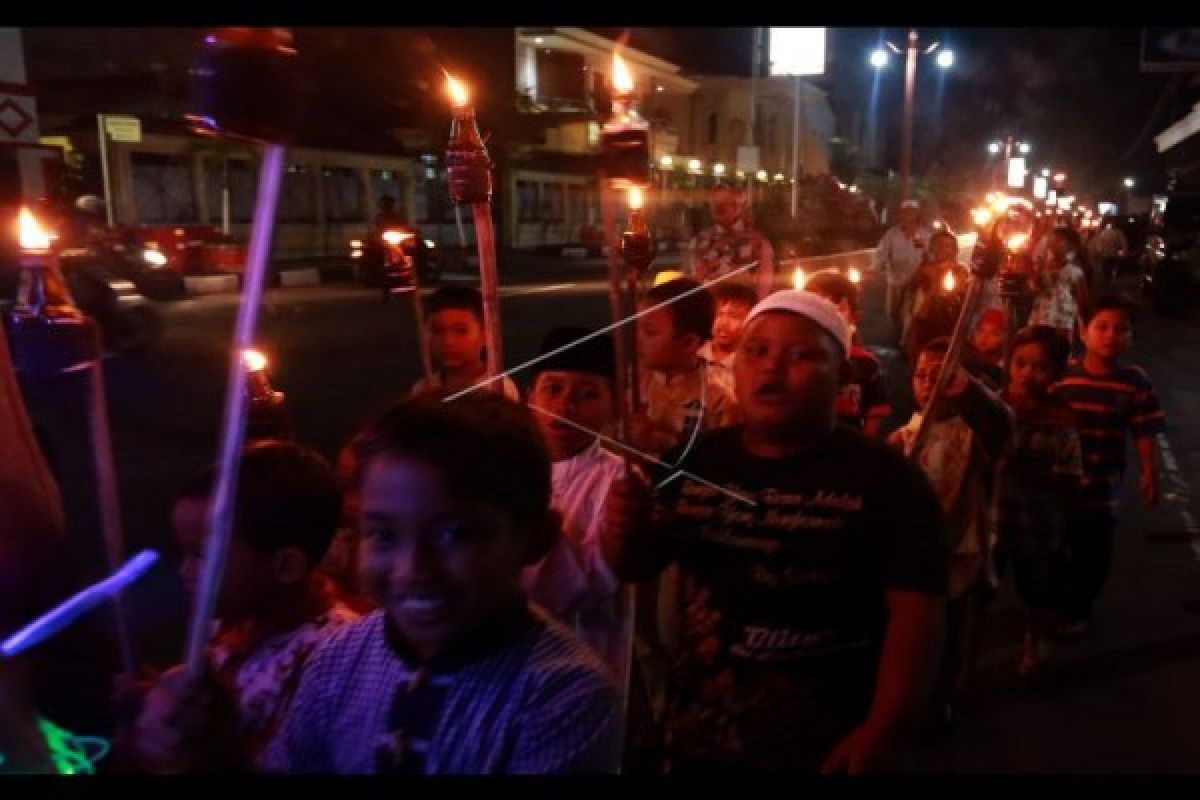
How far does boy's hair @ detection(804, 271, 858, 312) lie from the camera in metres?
4.96

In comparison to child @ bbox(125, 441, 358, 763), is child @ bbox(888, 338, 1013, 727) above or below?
below

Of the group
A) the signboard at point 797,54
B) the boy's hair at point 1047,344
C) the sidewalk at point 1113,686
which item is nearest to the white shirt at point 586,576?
the sidewalk at point 1113,686

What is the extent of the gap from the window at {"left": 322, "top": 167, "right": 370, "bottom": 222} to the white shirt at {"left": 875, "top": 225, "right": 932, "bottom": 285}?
23022 mm

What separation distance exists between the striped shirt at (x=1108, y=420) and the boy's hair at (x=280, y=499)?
3.62 metres

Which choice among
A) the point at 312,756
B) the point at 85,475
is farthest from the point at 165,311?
the point at 312,756

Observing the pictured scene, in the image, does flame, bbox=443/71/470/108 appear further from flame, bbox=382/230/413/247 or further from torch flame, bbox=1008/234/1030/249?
torch flame, bbox=1008/234/1030/249

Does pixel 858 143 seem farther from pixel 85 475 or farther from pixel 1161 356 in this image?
pixel 85 475

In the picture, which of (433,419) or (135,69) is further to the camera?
(135,69)

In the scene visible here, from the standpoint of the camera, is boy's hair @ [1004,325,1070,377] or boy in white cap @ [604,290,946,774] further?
boy's hair @ [1004,325,1070,377]

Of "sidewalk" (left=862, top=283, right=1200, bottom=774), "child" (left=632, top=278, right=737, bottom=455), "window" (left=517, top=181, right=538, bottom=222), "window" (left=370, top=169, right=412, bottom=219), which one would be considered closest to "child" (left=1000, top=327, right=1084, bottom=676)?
"sidewalk" (left=862, top=283, right=1200, bottom=774)

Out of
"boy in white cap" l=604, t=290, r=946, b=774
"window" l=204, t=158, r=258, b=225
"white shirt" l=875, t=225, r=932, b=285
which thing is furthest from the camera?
"window" l=204, t=158, r=258, b=225

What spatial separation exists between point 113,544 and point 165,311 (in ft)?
57.2

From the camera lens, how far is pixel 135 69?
2866 cm

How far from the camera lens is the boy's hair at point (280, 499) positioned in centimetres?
209
